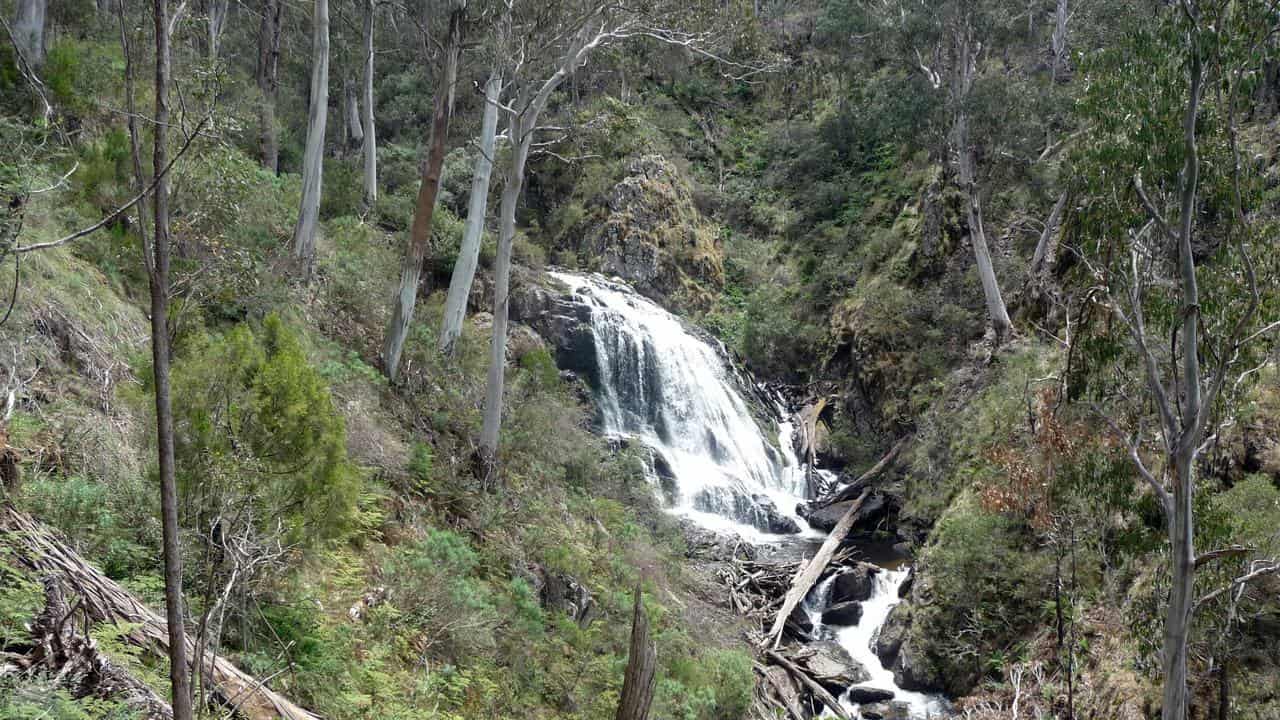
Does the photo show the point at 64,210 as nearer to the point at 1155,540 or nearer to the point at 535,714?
the point at 535,714

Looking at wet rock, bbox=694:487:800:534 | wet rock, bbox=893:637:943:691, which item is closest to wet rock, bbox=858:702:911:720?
wet rock, bbox=893:637:943:691

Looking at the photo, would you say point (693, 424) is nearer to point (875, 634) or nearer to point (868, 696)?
point (875, 634)

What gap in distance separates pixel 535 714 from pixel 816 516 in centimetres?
1222

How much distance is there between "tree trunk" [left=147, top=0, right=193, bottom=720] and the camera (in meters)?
2.58

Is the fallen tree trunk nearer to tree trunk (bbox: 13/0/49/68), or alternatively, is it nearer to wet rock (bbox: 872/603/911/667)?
tree trunk (bbox: 13/0/49/68)

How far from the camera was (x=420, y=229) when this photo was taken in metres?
11.0

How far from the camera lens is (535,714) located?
Result: 673 cm

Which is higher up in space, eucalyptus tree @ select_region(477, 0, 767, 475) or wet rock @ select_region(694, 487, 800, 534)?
eucalyptus tree @ select_region(477, 0, 767, 475)

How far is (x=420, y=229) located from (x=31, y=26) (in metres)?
5.38

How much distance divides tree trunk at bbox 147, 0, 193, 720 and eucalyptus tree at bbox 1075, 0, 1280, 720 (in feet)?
25.5

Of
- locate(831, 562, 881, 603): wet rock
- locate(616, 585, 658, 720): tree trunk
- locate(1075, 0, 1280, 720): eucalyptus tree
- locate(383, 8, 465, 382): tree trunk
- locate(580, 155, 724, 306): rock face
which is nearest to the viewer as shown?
locate(616, 585, 658, 720): tree trunk

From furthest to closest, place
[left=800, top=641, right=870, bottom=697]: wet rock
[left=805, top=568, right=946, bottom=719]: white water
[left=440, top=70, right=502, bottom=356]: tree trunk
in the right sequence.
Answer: [left=440, top=70, right=502, bottom=356]: tree trunk → [left=800, top=641, right=870, bottom=697]: wet rock → [left=805, top=568, right=946, bottom=719]: white water

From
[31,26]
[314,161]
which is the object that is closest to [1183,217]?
[314,161]

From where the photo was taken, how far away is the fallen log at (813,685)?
10.8 metres
